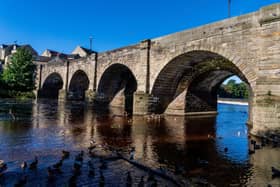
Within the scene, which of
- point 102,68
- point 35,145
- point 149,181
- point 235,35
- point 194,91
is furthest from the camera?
point 102,68

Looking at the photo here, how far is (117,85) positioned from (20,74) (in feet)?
84.6

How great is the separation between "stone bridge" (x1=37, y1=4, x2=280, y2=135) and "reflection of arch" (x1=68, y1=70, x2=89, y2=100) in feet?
8.00

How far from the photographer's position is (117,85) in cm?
3309

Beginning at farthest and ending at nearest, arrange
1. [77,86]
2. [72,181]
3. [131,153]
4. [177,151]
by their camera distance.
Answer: [77,86], [177,151], [131,153], [72,181]

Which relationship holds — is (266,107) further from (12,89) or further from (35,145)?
(12,89)

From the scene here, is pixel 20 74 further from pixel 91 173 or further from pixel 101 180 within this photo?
pixel 101 180

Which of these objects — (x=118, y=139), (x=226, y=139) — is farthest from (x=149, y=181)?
(x=226, y=139)

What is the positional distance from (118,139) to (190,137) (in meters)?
3.86

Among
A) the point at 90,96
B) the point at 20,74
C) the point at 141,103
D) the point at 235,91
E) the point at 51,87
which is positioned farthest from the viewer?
the point at 235,91

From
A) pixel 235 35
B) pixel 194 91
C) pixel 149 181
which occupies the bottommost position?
pixel 149 181

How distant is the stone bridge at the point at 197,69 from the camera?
11422mm

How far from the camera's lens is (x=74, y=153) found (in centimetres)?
806

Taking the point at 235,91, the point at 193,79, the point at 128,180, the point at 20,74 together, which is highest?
the point at 20,74

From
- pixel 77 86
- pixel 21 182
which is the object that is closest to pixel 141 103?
pixel 21 182
